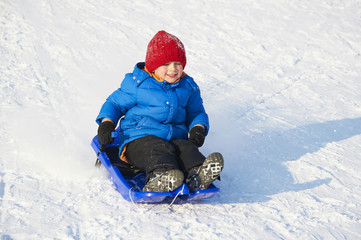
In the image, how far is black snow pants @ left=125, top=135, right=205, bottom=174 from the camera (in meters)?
2.58

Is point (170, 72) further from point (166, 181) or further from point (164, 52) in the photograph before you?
point (166, 181)

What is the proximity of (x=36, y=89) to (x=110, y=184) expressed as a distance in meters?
1.96

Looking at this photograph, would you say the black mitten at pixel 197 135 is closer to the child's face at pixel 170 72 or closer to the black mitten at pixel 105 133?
the child's face at pixel 170 72

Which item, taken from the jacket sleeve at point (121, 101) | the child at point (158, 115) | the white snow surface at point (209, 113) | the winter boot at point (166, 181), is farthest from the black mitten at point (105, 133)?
the winter boot at point (166, 181)

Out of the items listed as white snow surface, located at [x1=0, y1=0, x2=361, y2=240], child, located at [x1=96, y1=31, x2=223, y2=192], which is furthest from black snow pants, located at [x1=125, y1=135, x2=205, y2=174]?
white snow surface, located at [x1=0, y1=0, x2=361, y2=240]

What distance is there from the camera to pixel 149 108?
2879 millimetres

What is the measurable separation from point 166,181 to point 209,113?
7.01ft

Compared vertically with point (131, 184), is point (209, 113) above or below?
above

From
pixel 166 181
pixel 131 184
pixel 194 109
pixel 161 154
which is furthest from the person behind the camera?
pixel 194 109

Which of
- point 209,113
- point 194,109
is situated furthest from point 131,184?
point 209,113

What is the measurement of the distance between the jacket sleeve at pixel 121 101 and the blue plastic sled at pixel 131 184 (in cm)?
26

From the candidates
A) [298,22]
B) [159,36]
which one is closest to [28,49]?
[159,36]

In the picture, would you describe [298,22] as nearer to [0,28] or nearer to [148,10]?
[148,10]

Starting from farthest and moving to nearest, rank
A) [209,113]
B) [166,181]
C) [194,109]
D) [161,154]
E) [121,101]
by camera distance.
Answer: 1. [209,113]
2. [194,109]
3. [121,101]
4. [161,154]
5. [166,181]
